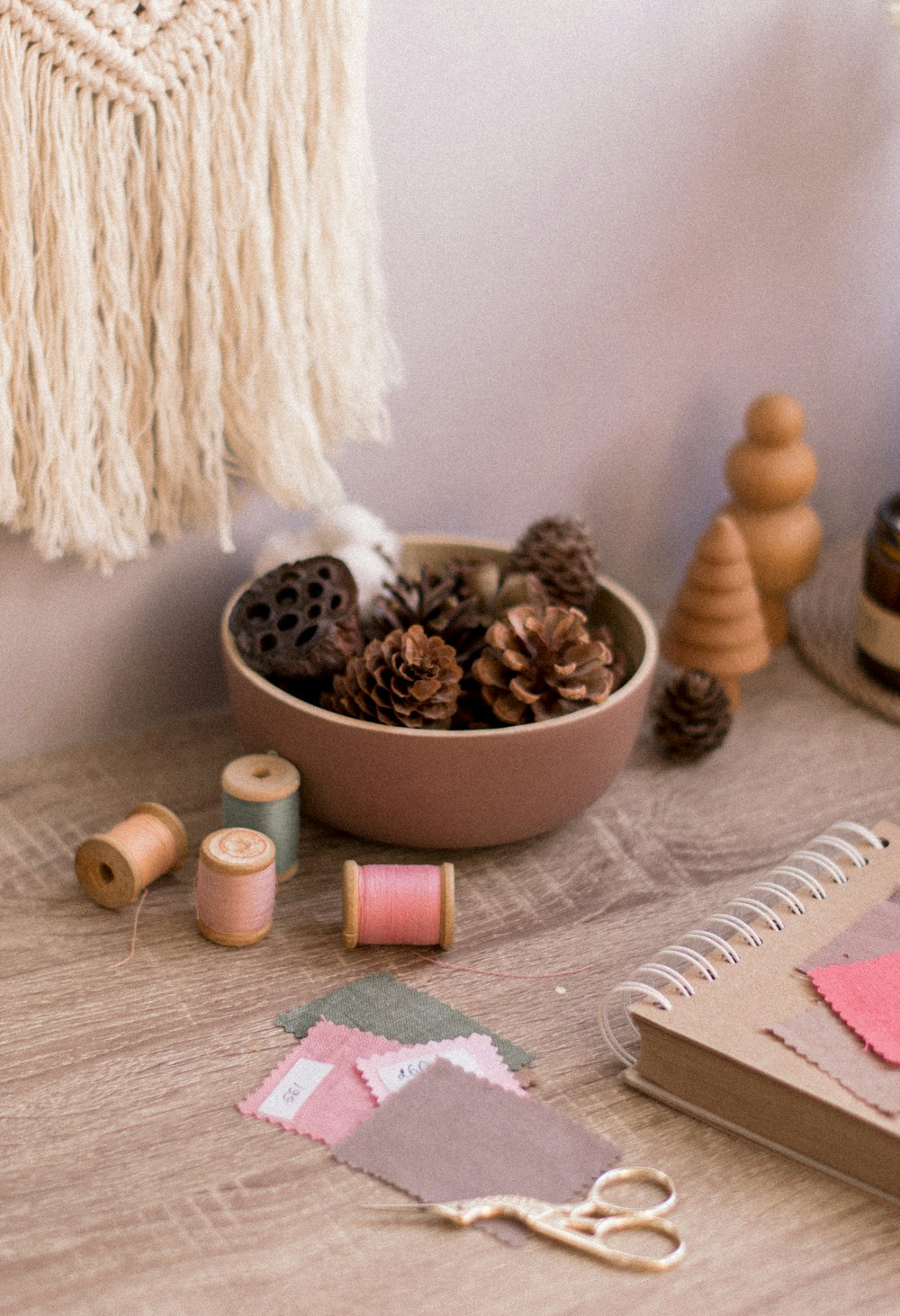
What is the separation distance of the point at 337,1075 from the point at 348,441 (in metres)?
0.48

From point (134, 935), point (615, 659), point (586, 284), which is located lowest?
point (134, 935)

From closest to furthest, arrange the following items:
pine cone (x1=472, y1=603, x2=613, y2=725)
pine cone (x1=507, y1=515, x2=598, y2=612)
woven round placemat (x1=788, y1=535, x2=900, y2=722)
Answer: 1. pine cone (x1=472, y1=603, x2=613, y2=725)
2. pine cone (x1=507, y1=515, x2=598, y2=612)
3. woven round placemat (x1=788, y1=535, x2=900, y2=722)

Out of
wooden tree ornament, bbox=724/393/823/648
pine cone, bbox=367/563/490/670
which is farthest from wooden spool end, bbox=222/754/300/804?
wooden tree ornament, bbox=724/393/823/648

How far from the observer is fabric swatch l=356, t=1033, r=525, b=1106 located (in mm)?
667

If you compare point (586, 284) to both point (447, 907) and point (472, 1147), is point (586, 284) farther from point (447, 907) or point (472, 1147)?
point (472, 1147)

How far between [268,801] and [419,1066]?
0.19 meters

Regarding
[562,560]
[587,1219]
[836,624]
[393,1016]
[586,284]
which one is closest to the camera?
[587,1219]

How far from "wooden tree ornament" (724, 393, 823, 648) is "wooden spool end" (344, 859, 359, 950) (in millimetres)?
499

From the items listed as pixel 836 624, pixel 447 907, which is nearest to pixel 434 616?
pixel 447 907

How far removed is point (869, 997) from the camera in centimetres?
68

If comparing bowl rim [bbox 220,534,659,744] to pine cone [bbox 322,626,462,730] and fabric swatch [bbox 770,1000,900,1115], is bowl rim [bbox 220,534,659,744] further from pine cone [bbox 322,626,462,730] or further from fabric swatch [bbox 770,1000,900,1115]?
fabric swatch [bbox 770,1000,900,1115]

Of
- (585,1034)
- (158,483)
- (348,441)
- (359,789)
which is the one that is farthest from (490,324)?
(585,1034)

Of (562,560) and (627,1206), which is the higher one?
(562,560)

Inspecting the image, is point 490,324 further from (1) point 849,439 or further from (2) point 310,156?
(1) point 849,439
